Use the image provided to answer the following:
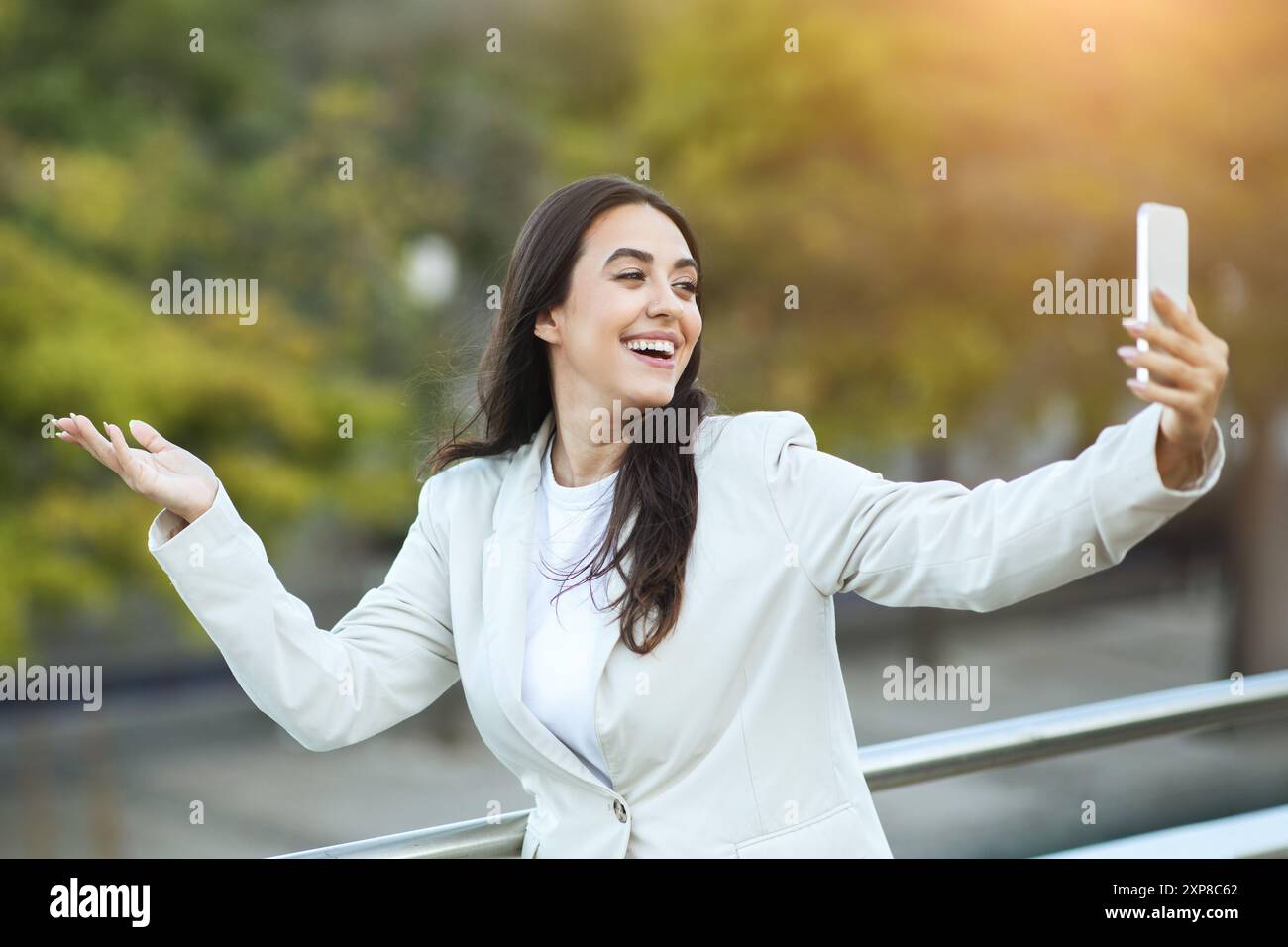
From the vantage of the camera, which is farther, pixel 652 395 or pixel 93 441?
pixel 652 395

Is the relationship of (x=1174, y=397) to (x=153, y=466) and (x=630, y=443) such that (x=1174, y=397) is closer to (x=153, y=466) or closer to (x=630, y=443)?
(x=630, y=443)

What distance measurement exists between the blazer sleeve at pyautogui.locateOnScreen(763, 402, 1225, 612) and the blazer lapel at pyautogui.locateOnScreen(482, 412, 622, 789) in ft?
1.15

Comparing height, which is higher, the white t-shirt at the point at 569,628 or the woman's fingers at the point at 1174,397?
the woman's fingers at the point at 1174,397

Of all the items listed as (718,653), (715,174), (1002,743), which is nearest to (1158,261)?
(718,653)

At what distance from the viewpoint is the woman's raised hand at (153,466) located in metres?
2.14

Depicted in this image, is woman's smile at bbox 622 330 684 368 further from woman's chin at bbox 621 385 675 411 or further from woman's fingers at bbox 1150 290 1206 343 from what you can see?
woman's fingers at bbox 1150 290 1206 343

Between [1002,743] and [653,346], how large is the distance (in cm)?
89

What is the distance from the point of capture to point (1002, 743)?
2.32 m

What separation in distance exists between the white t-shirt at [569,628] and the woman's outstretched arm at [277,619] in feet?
0.76

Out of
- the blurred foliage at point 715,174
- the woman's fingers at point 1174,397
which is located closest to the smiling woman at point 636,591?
the woman's fingers at point 1174,397

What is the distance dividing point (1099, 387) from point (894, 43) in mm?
3231

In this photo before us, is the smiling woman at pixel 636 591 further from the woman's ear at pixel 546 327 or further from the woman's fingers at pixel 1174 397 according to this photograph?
the woman's fingers at pixel 1174 397
